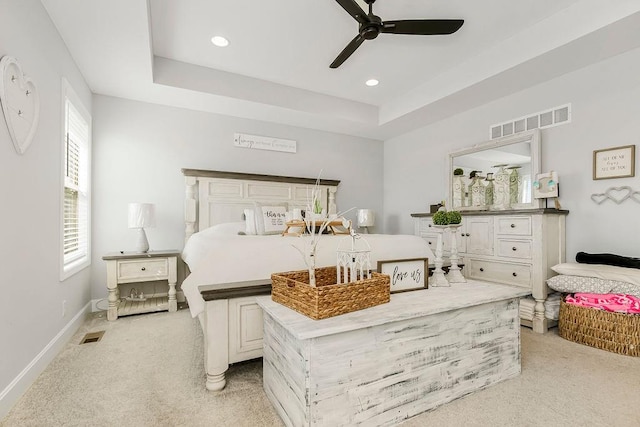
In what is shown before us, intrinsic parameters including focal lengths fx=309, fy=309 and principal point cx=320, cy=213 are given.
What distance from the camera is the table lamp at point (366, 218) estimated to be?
474 centimetres

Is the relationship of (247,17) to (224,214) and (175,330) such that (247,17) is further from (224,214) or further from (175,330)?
(175,330)

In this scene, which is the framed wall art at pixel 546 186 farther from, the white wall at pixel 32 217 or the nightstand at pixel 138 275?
the white wall at pixel 32 217

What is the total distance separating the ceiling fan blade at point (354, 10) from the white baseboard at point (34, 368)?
285 centimetres

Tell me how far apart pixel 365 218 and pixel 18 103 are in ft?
12.8

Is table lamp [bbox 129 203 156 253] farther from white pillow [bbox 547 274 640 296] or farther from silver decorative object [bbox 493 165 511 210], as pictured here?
white pillow [bbox 547 274 640 296]

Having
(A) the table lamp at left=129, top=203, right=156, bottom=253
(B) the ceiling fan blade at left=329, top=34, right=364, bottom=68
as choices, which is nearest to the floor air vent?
(A) the table lamp at left=129, top=203, right=156, bottom=253

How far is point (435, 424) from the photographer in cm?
145

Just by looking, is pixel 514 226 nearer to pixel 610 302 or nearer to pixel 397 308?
pixel 610 302

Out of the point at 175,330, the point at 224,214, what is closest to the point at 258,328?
the point at 175,330

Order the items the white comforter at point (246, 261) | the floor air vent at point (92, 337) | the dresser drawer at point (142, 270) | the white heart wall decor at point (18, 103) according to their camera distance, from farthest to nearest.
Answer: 1. the dresser drawer at point (142, 270)
2. the floor air vent at point (92, 337)
3. the white comforter at point (246, 261)
4. the white heart wall decor at point (18, 103)

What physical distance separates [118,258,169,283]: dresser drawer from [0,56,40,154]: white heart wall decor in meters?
1.63

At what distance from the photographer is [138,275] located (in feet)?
10.5

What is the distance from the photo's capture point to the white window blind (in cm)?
270

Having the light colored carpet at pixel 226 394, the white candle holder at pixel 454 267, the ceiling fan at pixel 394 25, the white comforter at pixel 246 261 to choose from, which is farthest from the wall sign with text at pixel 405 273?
the ceiling fan at pixel 394 25
